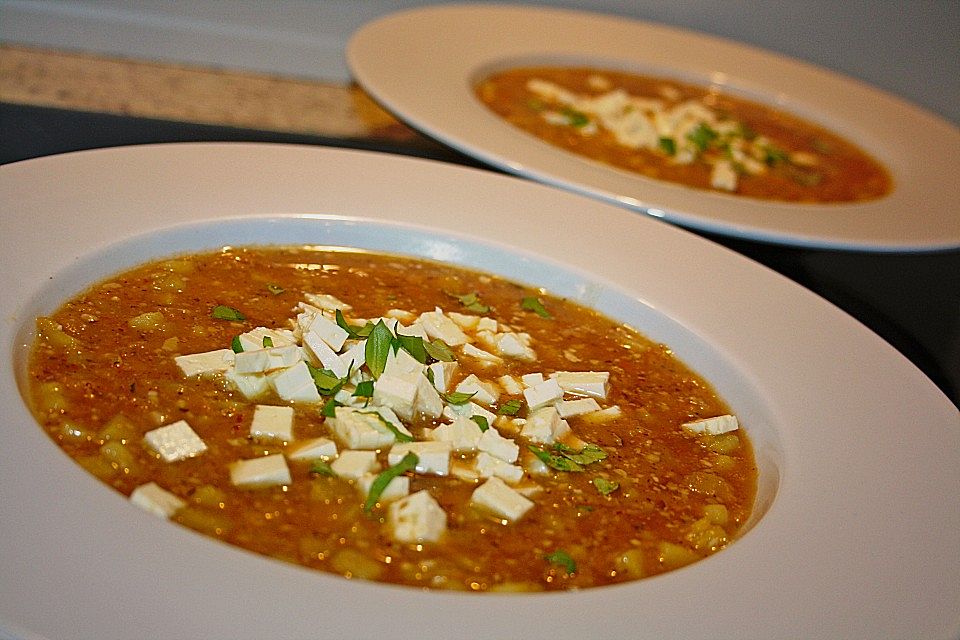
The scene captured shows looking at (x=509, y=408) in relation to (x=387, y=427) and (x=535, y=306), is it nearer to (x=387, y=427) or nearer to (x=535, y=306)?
(x=387, y=427)

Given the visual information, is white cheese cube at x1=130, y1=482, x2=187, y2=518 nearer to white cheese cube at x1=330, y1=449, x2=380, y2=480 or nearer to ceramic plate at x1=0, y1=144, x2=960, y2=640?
ceramic plate at x1=0, y1=144, x2=960, y2=640

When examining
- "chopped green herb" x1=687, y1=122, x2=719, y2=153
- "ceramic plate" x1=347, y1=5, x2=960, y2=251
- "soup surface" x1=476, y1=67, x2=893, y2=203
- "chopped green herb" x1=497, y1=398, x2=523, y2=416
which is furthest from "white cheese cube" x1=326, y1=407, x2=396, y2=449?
"chopped green herb" x1=687, y1=122, x2=719, y2=153

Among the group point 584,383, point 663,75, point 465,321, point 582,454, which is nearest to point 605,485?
point 582,454

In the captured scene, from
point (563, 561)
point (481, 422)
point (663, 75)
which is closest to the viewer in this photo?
point (563, 561)

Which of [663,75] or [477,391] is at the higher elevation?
[477,391]

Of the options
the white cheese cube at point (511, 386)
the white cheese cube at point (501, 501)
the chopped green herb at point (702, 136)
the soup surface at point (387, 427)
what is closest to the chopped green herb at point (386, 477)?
the soup surface at point (387, 427)

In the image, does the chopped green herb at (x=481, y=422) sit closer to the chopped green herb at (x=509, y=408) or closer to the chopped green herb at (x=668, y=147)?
the chopped green herb at (x=509, y=408)
